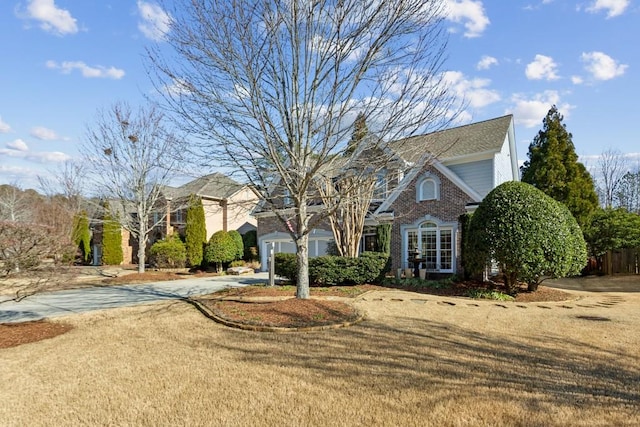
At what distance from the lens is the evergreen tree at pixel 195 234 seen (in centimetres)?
2352

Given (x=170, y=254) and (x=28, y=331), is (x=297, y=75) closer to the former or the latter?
(x=28, y=331)

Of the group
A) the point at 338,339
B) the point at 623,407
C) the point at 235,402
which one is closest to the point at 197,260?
the point at 338,339

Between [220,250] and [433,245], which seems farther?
[220,250]

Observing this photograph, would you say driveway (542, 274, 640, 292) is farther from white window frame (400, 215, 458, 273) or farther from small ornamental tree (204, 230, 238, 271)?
small ornamental tree (204, 230, 238, 271)

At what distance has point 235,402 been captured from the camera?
159 inches

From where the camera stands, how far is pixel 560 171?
21.3 meters

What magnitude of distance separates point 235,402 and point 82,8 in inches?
407

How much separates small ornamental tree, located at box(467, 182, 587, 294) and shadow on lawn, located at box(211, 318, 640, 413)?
4.87m

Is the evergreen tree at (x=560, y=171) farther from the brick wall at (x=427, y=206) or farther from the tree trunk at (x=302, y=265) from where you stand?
the tree trunk at (x=302, y=265)

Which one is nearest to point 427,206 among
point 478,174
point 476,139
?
point 478,174

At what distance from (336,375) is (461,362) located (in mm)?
1813

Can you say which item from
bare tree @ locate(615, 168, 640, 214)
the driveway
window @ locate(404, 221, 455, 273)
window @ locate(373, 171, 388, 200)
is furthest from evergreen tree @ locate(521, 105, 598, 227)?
bare tree @ locate(615, 168, 640, 214)

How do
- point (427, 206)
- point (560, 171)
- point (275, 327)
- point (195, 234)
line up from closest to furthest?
point (275, 327) → point (427, 206) → point (560, 171) → point (195, 234)

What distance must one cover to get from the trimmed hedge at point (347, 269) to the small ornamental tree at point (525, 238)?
375 cm
